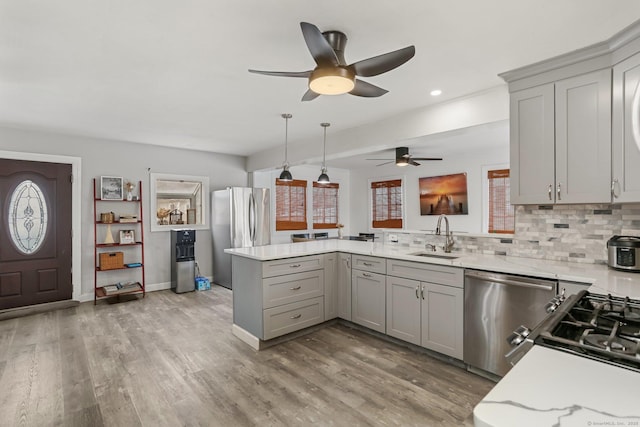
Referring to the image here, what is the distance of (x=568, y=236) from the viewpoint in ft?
9.07

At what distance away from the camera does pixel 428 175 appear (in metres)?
7.30

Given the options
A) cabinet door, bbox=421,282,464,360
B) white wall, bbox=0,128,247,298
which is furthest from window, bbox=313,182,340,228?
cabinet door, bbox=421,282,464,360

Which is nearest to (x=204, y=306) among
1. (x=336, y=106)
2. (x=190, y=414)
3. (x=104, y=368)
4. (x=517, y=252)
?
(x=104, y=368)

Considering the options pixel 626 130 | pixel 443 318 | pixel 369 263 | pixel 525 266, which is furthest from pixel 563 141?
pixel 369 263

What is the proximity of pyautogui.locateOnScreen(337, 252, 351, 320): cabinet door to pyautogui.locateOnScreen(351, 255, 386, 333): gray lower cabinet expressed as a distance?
59 mm

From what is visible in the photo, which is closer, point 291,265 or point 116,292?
point 291,265

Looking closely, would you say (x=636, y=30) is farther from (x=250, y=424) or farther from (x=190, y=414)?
(x=190, y=414)

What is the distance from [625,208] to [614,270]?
20.0 inches

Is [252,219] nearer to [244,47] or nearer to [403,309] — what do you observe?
[403,309]

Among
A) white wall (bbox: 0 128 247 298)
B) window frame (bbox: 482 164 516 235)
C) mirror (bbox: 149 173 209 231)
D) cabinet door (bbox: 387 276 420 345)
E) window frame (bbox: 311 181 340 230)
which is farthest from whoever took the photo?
window frame (bbox: 311 181 340 230)

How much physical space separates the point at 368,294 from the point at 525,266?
1.48 m

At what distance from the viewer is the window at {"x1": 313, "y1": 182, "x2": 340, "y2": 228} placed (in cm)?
814

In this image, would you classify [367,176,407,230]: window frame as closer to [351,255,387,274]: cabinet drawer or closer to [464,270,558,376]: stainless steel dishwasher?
[351,255,387,274]: cabinet drawer

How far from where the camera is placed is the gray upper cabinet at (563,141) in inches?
90.2
